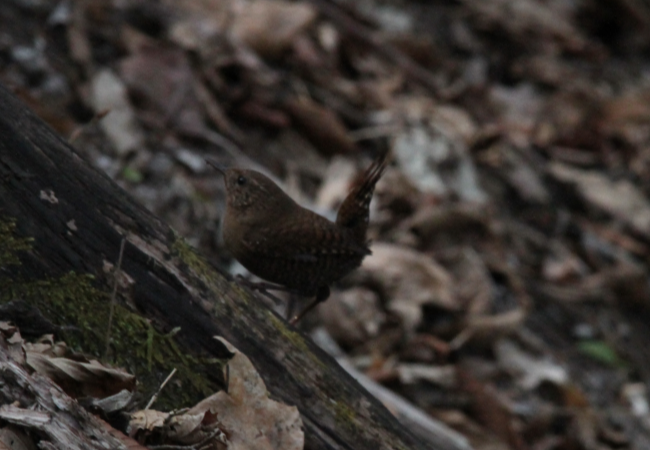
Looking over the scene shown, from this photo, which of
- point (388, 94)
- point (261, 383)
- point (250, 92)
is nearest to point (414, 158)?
point (388, 94)

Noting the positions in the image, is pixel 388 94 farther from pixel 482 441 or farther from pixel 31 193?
pixel 31 193

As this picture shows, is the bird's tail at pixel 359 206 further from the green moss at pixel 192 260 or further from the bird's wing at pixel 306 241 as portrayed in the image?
the green moss at pixel 192 260

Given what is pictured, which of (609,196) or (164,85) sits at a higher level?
(609,196)

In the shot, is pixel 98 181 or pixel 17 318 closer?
pixel 17 318

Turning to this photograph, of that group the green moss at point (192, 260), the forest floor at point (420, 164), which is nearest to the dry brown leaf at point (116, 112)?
the forest floor at point (420, 164)

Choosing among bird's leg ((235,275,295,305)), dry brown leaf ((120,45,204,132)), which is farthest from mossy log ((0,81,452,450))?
dry brown leaf ((120,45,204,132))

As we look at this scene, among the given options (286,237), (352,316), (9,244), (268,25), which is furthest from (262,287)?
(268,25)

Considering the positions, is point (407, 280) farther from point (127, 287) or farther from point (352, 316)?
point (127, 287)
